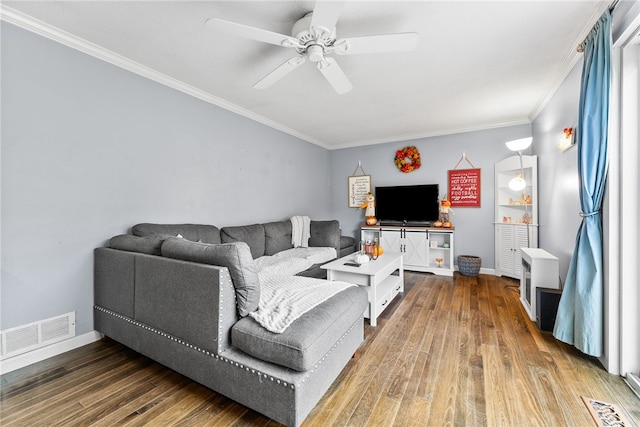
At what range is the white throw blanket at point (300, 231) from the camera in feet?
13.6

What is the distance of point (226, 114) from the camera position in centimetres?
340

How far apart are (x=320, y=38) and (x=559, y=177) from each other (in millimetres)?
2792

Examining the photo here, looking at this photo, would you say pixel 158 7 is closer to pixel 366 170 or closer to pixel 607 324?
pixel 607 324

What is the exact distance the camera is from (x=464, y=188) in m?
4.52

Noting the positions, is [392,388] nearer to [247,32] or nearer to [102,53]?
[247,32]

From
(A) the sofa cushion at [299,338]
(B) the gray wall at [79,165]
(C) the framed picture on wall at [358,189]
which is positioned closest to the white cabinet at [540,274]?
(A) the sofa cushion at [299,338]

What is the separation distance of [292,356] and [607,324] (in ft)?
6.81

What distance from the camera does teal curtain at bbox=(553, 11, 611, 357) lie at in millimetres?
1739

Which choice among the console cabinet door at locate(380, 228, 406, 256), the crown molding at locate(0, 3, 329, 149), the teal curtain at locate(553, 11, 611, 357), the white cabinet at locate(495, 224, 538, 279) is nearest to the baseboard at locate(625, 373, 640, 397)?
the teal curtain at locate(553, 11, 611, 357)

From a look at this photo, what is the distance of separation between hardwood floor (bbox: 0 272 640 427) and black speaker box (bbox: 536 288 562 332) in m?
0.12

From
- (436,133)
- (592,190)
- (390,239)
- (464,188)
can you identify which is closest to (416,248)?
(390,239)

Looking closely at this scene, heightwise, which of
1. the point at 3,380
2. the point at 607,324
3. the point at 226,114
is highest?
the point at 226,114

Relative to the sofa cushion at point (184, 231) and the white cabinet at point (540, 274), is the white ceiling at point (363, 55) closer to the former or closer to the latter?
the sofa cushion at point (184, 231)

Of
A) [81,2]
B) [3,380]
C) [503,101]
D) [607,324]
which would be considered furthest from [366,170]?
[3,380]
